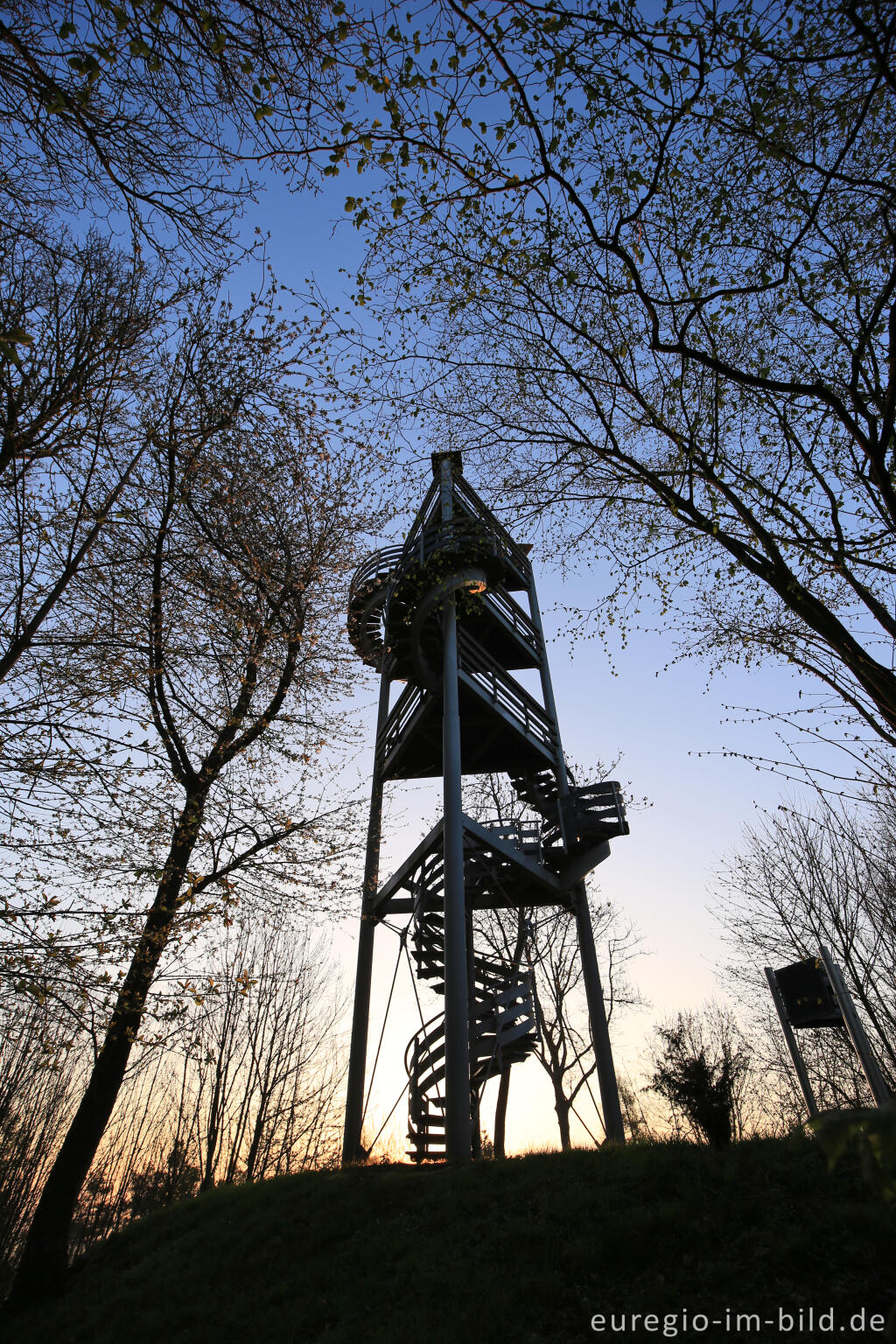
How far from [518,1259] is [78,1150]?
5651 mm

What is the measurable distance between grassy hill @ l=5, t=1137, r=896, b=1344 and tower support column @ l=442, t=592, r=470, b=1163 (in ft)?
1.89

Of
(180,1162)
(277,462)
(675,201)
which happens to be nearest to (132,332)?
(277,462)

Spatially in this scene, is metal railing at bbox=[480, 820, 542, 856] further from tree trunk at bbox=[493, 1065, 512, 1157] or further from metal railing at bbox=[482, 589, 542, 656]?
tree trunk at bbox=[493, 1065, 512, 1157]

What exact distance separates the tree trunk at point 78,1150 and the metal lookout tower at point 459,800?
13.0 ft

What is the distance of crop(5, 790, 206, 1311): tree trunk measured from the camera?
7668 mm

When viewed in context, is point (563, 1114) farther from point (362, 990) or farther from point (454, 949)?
point (454, 949)

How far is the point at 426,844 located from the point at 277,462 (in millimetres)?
6827

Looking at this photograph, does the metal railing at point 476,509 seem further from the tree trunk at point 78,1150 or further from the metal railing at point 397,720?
the tree trunk at point 78,1150

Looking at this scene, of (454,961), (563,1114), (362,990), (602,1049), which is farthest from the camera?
(563,1114)

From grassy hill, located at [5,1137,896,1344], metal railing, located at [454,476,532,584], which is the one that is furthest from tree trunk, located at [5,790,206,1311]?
metal railing, located at [454,476,532,584]

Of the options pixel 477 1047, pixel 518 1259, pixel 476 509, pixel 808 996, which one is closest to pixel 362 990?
pixel 477 1047

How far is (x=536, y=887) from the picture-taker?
520 inches

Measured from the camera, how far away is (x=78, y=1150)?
7.99 meters

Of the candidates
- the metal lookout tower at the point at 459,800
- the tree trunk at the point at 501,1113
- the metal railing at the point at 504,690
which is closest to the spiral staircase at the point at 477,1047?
the metal lookout tower at the point at 459,800
